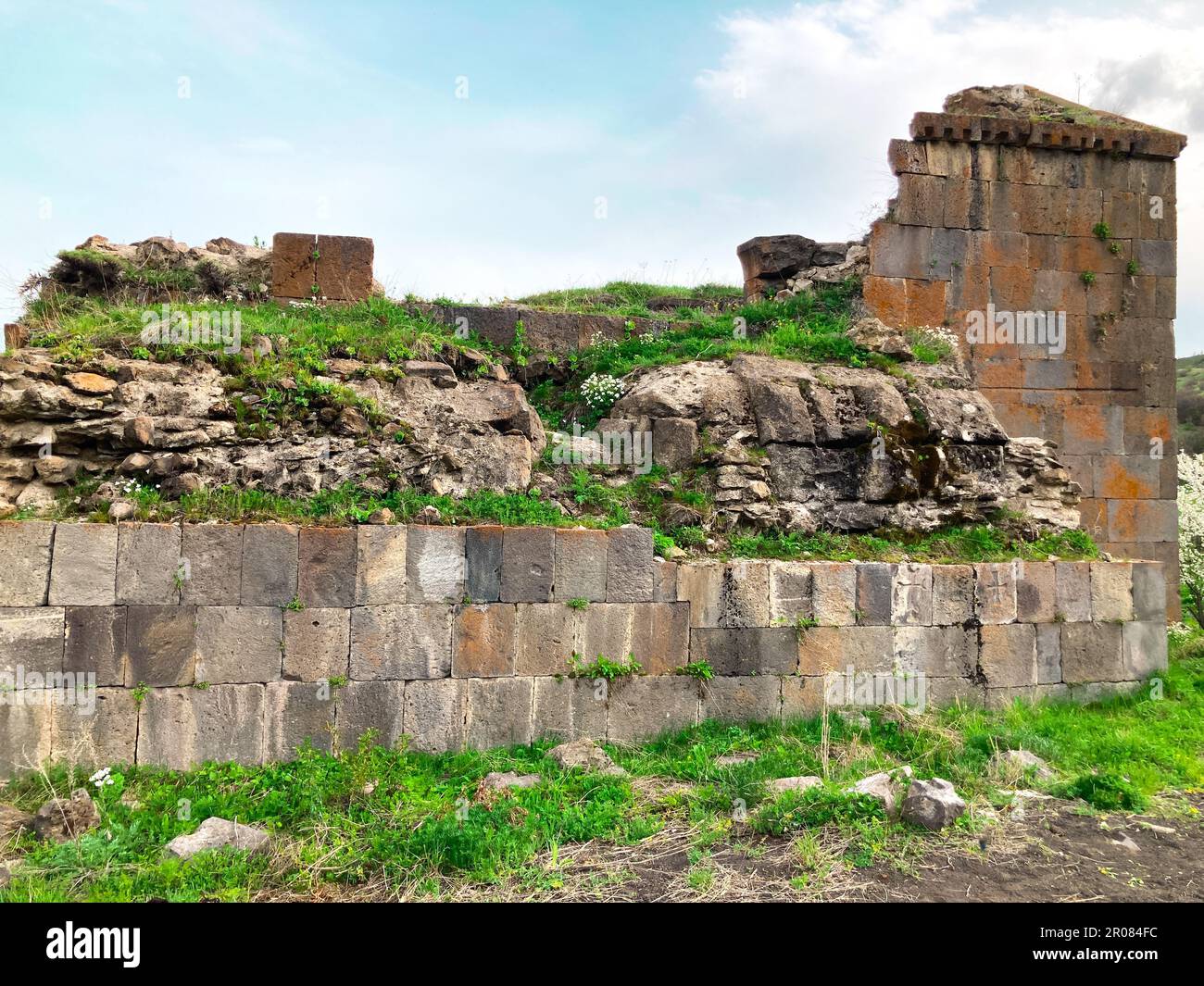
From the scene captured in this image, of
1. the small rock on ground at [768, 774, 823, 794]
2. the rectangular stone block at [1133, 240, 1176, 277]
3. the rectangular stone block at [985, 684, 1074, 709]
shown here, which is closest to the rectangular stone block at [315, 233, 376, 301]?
the small rock on ground at [768, 774, 823, 794]

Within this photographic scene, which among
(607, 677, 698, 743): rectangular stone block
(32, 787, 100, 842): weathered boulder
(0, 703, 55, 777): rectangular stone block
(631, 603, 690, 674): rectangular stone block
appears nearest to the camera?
(32, 787, 100, 842): weathered boulder

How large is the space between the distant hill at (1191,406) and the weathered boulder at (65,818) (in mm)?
24260

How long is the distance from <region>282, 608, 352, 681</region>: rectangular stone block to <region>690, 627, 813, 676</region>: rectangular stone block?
3.04 meters

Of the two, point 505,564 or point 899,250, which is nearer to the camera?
point 505,564

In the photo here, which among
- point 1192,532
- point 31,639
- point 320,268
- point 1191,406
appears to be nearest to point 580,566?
point 31,639

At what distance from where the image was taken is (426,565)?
7020 mm

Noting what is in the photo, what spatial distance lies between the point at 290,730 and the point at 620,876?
3040 millimetres

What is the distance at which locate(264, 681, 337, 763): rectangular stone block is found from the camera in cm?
655

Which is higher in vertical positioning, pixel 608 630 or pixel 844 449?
pixel 844 449

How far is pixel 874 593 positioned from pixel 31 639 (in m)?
7.16

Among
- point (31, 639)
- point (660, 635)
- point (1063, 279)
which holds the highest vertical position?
point (1063, 279)

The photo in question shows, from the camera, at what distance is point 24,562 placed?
20.5 ft

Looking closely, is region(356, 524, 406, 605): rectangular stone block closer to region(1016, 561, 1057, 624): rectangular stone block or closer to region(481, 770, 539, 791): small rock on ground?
region(481, 770, 539, 791): small rock on ground

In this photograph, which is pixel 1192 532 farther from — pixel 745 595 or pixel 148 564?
pixel 148 564
